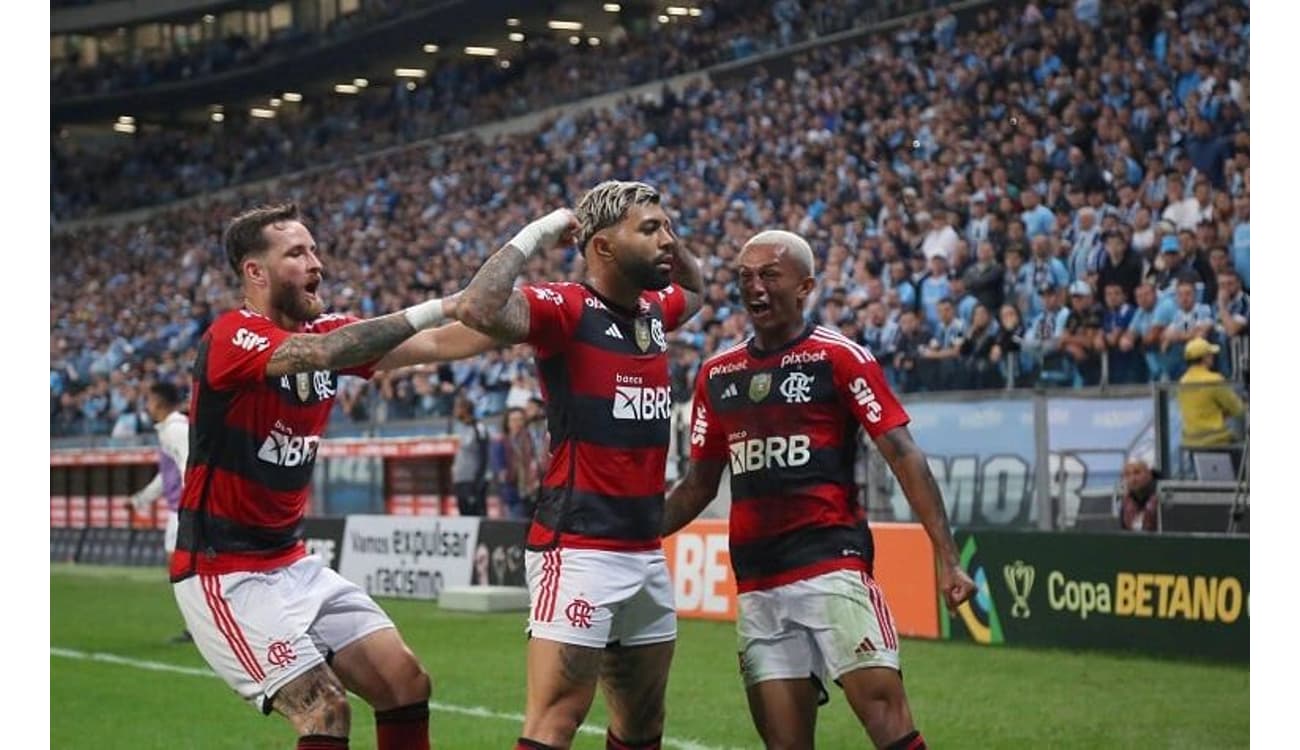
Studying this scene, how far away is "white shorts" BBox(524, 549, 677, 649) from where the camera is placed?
17.5 feet

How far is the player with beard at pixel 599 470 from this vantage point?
5.32 m

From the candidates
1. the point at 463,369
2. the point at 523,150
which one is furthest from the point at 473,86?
the point at 463,369

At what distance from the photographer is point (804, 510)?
583 centimetres

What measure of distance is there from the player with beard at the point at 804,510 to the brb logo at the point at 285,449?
121 centimetres

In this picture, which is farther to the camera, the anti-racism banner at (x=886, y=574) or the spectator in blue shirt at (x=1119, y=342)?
the spectator in blue shirt at (x=1119, y=342)

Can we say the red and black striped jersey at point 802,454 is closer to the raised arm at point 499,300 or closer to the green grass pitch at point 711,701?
the raised arm at point 499,300

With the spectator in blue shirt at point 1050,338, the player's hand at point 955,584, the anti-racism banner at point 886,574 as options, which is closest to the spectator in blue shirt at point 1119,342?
the spectator in blue shirt at point 1050,338

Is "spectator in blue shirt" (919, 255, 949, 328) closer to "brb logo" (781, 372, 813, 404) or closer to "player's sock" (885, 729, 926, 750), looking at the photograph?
"brb logo" (781, 372, 813, 404)

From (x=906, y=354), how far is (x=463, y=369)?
8.49m

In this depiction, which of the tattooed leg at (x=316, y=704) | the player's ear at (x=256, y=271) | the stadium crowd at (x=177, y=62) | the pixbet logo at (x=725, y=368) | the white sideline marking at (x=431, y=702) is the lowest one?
the white sideline marking at (x=431, y=702)

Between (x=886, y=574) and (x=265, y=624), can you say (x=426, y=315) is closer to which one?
Result: (x=265, y=624)

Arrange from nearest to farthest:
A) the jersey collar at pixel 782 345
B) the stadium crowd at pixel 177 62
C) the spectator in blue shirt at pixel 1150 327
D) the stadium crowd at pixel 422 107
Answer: the jersey collar at pixel 782 345 < the spectator in blue shirt at pixel 1150 327 < the stadium crowd at pixel 422 107 < the stadium crowd at pixel 177 62

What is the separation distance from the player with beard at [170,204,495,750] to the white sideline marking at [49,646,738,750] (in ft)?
6.23
